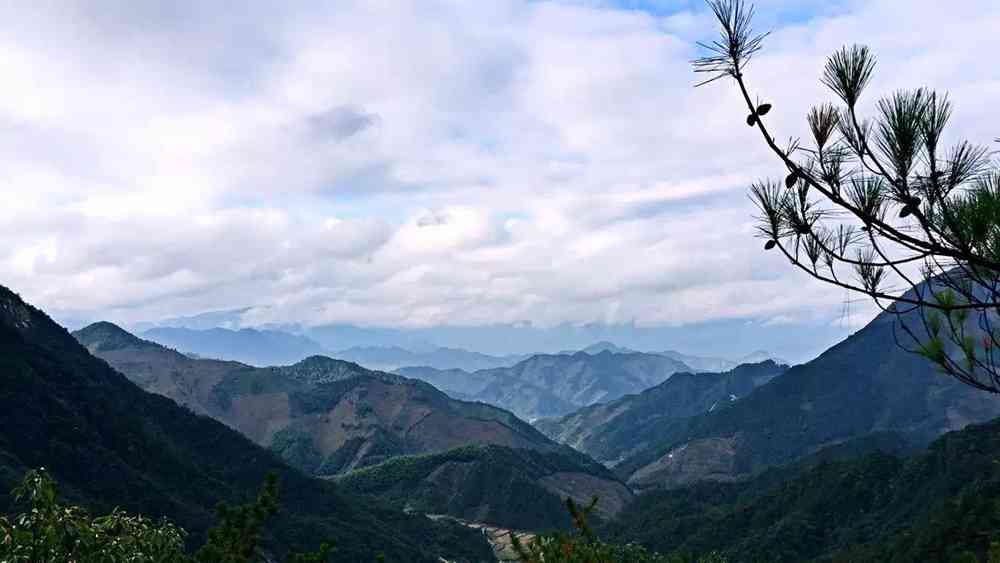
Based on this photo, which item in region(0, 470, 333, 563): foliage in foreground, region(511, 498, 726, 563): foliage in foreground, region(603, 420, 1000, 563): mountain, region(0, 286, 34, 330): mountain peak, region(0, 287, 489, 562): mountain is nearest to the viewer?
region(511, 498, 726, 563): foliage in foreground

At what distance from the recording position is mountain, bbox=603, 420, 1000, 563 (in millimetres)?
111000

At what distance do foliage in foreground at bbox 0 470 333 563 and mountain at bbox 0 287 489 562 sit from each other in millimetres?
54852

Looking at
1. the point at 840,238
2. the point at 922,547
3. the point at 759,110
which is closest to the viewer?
the point at 759,110

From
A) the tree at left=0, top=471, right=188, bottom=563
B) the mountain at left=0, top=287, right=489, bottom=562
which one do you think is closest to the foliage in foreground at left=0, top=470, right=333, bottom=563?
the tree at left=0, top=471, right=188, bottom=563

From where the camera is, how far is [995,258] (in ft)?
34.1

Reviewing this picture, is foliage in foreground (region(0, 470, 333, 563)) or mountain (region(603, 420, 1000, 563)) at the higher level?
foliage in foreground (region(0, 470, 333, 563))

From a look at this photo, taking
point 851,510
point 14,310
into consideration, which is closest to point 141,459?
point 14,310

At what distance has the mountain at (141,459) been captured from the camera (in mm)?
98750

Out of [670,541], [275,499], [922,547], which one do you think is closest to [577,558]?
[275,499]

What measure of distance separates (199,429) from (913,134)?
17262cm

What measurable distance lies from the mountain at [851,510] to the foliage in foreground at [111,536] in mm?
101680

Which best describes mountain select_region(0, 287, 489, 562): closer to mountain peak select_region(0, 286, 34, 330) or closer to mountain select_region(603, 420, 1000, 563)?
mountain peak select_region(0, 286, 34, 330)

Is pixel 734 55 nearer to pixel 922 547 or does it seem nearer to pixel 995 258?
pixel 995 258

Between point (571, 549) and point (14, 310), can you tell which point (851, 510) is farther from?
point (14, 310)
